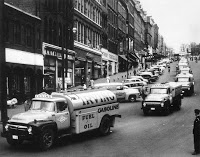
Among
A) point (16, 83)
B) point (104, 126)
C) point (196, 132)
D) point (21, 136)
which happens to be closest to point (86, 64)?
point (16, 83)

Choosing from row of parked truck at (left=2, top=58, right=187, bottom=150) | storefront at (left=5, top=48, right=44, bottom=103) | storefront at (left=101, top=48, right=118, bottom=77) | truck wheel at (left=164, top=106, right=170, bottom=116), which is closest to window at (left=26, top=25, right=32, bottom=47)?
storefront at (left=5, top=48, right=44, bottom=103)

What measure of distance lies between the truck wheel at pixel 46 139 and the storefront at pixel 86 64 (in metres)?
34.4

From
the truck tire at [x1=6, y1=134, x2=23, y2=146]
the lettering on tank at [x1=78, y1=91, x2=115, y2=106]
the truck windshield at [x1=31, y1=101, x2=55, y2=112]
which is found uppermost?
the lettering on tank at [x1=78, y1=91, x2=115, y2=106]

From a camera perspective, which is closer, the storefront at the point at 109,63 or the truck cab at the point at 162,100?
the truck cab at the point at 162,100

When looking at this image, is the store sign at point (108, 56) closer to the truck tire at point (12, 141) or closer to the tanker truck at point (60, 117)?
the tanker truck at point (60, 117)

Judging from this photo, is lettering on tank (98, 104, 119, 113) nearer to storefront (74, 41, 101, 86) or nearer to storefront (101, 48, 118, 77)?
storefront (74, 41, 101, 86)

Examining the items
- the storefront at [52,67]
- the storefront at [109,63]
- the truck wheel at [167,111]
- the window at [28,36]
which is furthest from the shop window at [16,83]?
the storefront at [109,63]

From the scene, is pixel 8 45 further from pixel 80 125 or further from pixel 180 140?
pixel 180 140

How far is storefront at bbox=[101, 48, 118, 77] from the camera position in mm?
67844

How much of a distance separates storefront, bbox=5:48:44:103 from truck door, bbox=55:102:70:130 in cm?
1533

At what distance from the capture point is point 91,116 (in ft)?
58.1

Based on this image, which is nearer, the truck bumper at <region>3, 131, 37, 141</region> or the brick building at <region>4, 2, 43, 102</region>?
the truck bumper at <region>3, 131, 37, 141</region>

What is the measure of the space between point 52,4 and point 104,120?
85.2ft

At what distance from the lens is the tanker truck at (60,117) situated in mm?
14711
